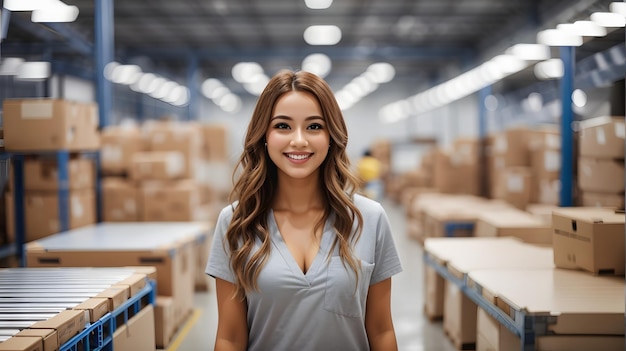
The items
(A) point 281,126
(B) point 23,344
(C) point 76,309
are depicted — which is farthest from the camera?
(C) point 76,309

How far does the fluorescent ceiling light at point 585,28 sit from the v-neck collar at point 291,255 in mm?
4718

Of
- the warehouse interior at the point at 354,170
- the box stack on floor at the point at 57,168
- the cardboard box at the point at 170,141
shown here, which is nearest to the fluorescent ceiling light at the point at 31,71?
the warehouse interior at the point at 354,170

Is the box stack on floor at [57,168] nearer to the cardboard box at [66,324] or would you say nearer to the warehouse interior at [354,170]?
the warehouse interior at [354,170]

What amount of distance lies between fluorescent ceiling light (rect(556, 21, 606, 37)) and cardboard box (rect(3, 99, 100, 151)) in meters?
5.18

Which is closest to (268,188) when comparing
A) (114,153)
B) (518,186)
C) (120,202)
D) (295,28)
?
(120,202)

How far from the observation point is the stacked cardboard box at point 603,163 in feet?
16.6

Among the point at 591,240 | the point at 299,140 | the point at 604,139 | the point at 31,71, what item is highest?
the point at 31,71

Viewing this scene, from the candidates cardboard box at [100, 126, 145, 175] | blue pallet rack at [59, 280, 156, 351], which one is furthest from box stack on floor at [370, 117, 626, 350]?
cardboard box at [100, 126, 145, 175]

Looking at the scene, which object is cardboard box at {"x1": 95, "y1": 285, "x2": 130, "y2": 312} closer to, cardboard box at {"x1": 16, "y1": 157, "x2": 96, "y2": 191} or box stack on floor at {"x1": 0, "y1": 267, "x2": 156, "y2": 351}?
box stack on floor at {"x1": 0, "y1": 267, "x2": 156, "y2": 351}

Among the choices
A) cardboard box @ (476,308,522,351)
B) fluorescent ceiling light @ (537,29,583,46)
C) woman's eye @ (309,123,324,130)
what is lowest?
cardboard box @ (476,308,522,351)

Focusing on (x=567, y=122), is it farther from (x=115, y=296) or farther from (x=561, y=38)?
(x=115, y=296)

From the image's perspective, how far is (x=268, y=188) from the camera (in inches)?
94.5

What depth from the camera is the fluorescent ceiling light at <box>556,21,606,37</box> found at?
18.7ft

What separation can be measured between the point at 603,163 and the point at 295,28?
10677mm
